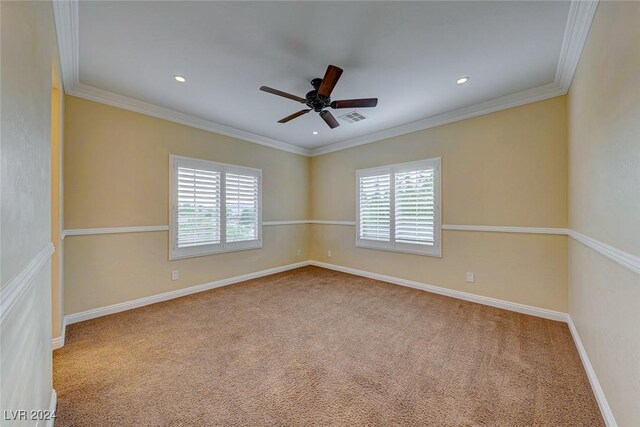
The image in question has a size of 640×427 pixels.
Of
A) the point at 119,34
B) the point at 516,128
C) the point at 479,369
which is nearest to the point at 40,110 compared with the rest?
the point at 119,34

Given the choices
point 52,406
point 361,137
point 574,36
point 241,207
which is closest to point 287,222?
point 241,207

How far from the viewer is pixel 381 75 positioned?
2625mm

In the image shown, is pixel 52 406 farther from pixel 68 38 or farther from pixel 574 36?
pixel 574 36

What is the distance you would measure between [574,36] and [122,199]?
4.86 metres

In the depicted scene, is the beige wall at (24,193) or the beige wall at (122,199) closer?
the beige wall at (24,193)

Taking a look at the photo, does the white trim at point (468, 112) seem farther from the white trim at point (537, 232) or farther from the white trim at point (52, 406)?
the white trim at point (52, 406)

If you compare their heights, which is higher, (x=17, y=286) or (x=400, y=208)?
(x=400, y=208)

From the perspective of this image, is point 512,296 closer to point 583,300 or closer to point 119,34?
point 583,300

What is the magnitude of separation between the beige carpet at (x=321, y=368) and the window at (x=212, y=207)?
1.03m

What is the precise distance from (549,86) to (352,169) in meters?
2.93

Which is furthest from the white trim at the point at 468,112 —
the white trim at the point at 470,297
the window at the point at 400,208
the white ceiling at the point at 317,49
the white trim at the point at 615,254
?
the white trim at the point at 470,297

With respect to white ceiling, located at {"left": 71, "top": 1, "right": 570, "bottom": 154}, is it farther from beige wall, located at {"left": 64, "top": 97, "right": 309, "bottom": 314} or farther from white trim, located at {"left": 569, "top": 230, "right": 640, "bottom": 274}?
white trim, located at {"left": 569, "top": 230, "right": 640, "bottom": 274}

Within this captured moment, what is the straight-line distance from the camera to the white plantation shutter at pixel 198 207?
370 cm

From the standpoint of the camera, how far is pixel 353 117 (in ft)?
12.2
